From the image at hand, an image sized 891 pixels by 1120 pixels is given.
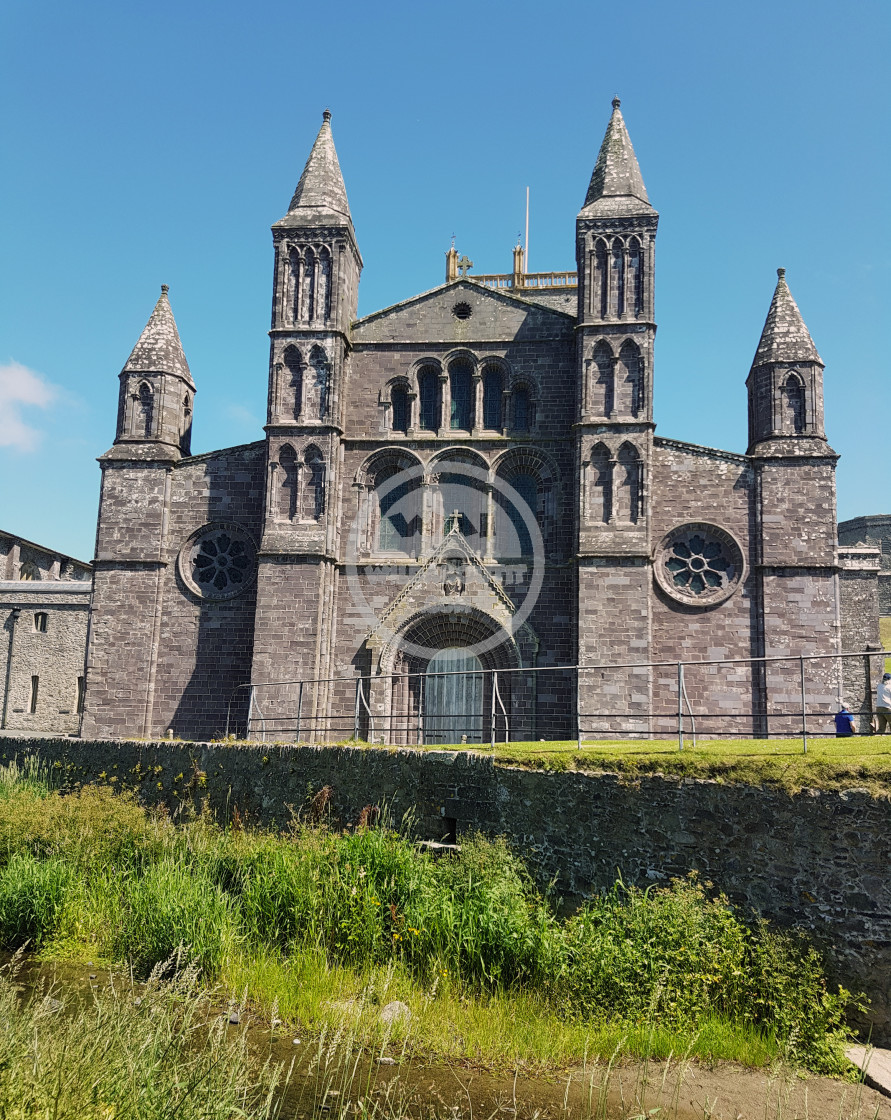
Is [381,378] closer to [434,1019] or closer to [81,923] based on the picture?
[81,923]

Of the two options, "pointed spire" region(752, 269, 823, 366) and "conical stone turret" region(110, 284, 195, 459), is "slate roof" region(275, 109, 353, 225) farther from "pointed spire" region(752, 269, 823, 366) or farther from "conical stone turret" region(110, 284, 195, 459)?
"pointed spire" region(752, 269, 823, 366)

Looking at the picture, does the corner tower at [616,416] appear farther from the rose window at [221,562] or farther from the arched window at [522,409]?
the rose window at [221,562]

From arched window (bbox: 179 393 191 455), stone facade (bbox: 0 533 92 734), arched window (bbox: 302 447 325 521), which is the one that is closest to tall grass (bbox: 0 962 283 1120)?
arched window (bbox: 302 447 325 521)

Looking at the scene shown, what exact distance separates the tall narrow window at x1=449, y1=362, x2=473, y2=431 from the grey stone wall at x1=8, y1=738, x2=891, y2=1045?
10.7 meters

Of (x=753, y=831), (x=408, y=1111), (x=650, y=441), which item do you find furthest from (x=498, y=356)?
(x=408, y=1111)

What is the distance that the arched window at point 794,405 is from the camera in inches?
816

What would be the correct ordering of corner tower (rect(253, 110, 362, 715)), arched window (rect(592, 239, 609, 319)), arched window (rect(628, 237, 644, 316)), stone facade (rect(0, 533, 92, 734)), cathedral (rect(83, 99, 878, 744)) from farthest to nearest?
1. stone facade (rect(0, 533, 92, 734))
2. arched window (rect(592, 239, 609, 319))
3. arched window (rect(628, 237, 644, 316))
4. corner tower (rect(253, 110, 362, 715))
5. cathedral (rect(83, 99, 878, 744))

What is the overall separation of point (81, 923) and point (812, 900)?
8.28 m

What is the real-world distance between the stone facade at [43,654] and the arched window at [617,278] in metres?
21.7

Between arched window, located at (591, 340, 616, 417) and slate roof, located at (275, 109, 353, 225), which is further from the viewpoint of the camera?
slate roof, located at (275, 109, 353, 225)

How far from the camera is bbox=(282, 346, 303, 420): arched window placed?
71.8ft

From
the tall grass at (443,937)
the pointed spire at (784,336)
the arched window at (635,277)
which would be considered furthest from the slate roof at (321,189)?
the tall grass at (443,937)

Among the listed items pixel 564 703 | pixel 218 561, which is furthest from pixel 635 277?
pixel 218 561

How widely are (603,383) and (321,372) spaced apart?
6723mm
